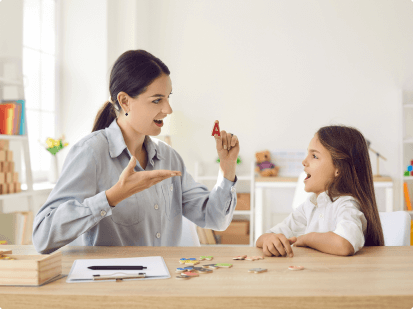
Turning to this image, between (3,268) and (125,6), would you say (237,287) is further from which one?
(125,6)

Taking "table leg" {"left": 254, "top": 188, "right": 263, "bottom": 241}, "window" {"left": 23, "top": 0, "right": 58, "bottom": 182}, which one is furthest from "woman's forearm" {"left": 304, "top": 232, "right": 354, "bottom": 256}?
"window" {"left": 23, "top": 0, "right": 58, "bottom": 182}

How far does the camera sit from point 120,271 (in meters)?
0.94

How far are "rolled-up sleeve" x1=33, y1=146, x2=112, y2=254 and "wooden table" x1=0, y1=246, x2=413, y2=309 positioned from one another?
0.47ft

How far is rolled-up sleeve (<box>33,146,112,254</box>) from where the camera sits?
1146 mm

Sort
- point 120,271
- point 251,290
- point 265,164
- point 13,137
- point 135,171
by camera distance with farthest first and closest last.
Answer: point 265,164, point 13,137, point 135,171, point 120,271, point 251,290

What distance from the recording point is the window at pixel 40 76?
143 inches

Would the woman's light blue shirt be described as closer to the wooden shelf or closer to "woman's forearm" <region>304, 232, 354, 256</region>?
"woman's forearm" <region>304, 232, 354, 256</region>

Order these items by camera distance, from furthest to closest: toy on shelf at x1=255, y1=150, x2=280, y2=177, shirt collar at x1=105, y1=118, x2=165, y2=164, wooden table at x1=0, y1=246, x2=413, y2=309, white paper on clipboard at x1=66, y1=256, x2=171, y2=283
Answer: toy on shelf at x1=255, y1=150, x2=280, y2=177 < shirt collar at x1=105, y1=118, x2=165, y2=164 < white paper on clipboard at x1=66, y1=256, x2=171, y2=283 < wooden table at x1=0, y1=246, x2=413, y2=309

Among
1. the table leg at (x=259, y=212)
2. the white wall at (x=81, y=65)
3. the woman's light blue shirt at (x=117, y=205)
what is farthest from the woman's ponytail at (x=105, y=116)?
the table leg at (x=259, y=212)

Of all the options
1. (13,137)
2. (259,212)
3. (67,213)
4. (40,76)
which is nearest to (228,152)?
(67,213)

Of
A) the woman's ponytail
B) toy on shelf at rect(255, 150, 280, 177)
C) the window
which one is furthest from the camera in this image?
toy on shelf at rect(255, 150, 280, 177)

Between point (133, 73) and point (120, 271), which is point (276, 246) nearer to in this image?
point (120, 271)

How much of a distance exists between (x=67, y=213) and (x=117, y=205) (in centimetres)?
26

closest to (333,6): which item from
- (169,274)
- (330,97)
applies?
(330,97)
